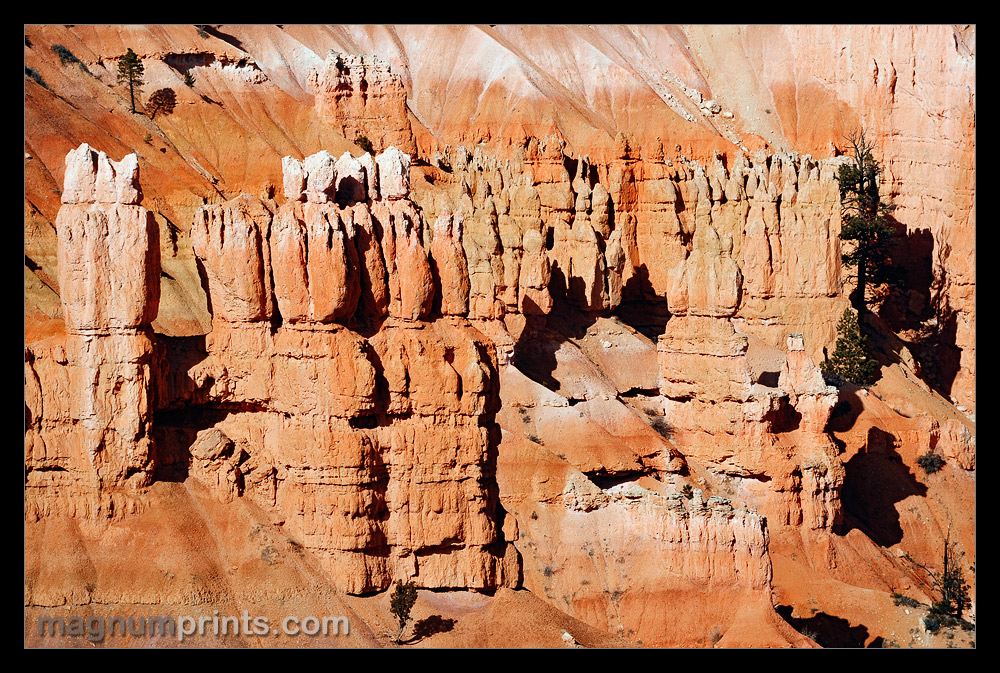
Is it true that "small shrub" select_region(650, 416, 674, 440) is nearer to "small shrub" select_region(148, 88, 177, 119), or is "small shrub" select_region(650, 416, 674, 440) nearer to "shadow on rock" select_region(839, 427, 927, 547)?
"shadow on rock" select_region(839, 427, 927, 547)

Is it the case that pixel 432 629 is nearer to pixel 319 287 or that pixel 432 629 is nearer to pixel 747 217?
pixel 319 287

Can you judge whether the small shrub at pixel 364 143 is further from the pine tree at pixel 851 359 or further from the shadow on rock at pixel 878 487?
the shadow on rock at pixel 878 487

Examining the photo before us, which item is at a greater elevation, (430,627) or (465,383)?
(465,383)

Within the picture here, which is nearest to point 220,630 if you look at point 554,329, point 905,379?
point 554,329

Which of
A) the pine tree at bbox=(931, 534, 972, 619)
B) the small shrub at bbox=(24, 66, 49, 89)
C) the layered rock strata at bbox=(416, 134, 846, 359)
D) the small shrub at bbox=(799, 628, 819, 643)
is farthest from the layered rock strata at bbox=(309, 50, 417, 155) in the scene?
the small shrub at bbox=(799, 628, 819, 643)

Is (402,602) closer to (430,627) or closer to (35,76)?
(430,627)

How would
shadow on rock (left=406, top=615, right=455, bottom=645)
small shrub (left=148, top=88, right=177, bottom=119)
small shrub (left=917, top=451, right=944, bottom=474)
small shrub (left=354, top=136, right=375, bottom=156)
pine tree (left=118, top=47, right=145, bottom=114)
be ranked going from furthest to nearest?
small shrub (left=354, top=136, right=375, bottom=156) < small shrub (left=148, top=88, right=177, bottom=119) < pine tree (left=118, top=47, right=145, bottom=114) < small shrub (left=917, top=451, right=944, bottom=474) < shadow on rock (left=406, top=615, right=455, bottom=645)

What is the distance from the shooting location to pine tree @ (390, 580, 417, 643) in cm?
4069

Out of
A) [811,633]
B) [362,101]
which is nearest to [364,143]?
[362,101]

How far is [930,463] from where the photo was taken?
64250 mm

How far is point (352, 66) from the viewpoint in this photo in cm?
10588

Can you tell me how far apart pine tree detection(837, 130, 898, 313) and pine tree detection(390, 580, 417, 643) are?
51.2m

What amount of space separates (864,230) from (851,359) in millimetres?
17896

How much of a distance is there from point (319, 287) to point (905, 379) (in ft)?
145
